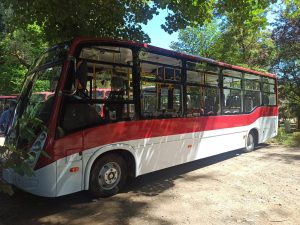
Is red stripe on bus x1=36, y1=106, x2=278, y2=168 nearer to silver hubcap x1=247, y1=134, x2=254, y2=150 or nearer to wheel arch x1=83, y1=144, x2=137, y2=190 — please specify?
wheel arch x1=83, y1=144, x2=137, y2=190

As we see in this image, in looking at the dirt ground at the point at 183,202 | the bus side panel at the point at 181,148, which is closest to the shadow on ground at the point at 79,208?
the dirt ground at the point at 183,202

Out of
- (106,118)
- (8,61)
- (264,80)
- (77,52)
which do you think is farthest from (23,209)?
(8,61)

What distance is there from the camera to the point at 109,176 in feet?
21.9

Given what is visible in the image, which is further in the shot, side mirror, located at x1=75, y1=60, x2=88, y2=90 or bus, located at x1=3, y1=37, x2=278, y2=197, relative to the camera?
side mirror, located at x1=75, y1=60, x2=88, y2=90

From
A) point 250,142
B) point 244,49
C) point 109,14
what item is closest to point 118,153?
point 109,14

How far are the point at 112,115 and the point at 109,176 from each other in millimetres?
1159

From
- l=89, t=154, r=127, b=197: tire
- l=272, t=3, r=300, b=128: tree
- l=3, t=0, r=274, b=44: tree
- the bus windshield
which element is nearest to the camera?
the bus windshield

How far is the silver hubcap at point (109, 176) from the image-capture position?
258 inches

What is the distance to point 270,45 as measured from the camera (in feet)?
69.5

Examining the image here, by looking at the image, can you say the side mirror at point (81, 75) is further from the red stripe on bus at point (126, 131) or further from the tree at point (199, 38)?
the tree at point (199, 38)

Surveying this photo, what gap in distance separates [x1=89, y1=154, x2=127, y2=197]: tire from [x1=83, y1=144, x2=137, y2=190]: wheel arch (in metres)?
0.10

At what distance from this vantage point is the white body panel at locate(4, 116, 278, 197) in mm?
5707

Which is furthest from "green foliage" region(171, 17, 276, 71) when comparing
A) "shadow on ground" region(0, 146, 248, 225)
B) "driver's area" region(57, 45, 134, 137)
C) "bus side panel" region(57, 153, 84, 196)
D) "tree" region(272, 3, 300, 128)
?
"bus side panel" region(57, 153, 84, 196)

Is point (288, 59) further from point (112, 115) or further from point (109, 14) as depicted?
point (112, 115)
